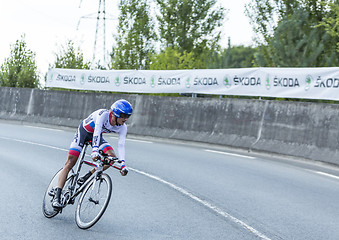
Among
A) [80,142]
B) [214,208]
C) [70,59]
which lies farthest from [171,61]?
[80,142]

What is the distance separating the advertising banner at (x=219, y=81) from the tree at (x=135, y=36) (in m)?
11.5

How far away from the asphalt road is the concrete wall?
30.9 inches

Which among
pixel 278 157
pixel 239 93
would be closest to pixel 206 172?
pixel 278 157

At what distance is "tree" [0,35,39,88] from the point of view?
3017 cm

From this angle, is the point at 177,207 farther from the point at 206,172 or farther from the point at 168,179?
the point at 206,172

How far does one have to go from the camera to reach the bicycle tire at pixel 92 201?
236 inches

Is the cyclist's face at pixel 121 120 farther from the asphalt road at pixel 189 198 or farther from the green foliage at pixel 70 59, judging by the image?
the green foliage at pixel 70 59

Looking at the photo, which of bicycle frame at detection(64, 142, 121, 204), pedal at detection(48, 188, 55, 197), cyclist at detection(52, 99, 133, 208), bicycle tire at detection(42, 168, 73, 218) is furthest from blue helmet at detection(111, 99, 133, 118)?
pedal at detection(48, 188, 55, 197)

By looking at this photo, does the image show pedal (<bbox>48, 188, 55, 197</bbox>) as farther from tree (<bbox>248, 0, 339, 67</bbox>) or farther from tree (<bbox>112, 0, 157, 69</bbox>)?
tree (<bbox>112, 0, 157, 69</bbox>)

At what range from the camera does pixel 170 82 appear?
64.0ft

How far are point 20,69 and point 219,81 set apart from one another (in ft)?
54.9

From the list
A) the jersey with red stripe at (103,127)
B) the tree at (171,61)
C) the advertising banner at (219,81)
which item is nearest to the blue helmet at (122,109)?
the jersey with red stripe at (103,127)

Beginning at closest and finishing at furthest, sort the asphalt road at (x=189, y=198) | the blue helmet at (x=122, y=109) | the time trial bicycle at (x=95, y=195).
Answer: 1. the blue helmet at (x=122, y=109)
2. the time trial bicycle at (x=95, y=195)
3. the asphalt road at (x=189, y=198)

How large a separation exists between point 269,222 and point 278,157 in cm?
749
